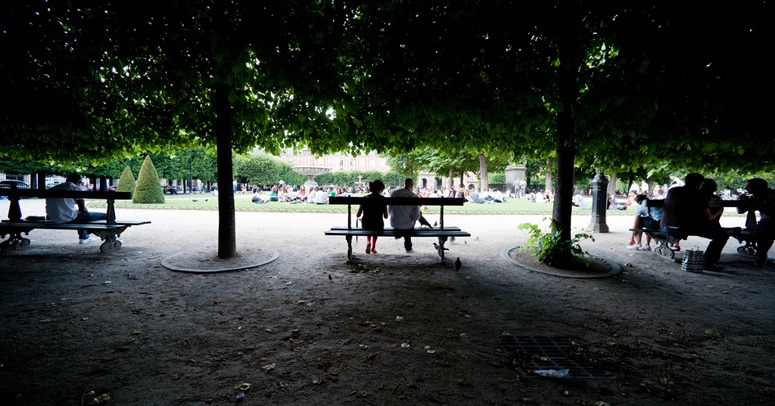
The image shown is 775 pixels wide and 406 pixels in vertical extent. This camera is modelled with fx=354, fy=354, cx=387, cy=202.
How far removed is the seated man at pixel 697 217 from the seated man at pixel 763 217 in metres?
1.32

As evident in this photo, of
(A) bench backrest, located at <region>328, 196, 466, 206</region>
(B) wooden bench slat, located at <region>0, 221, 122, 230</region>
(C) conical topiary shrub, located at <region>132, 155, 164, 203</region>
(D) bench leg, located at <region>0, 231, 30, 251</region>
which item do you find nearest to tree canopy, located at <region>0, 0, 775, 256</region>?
(A) bench backrest, located at <region>328, 196, 466, 206</region>

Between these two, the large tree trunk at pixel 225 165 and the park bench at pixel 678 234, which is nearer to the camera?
the large tree trunk at pixel 225 165

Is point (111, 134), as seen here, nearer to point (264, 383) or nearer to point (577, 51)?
point (264, 383)

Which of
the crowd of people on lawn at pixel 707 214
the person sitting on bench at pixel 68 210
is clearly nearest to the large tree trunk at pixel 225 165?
the person sitting on bench at pixel 68 210

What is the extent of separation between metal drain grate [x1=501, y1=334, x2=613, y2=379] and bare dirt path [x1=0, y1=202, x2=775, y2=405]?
28 millimetres

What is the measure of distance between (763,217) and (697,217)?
215 cm

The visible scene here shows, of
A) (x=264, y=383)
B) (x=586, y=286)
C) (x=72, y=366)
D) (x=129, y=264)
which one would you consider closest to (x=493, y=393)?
(x=264, y=383)

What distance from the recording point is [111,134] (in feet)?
24.9

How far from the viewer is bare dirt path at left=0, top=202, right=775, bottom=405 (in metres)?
2.72

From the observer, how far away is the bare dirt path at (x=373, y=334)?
8.92 feet

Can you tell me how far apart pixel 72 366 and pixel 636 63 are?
22.9ft

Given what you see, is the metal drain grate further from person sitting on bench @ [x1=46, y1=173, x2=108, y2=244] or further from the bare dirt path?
person sitting on bench @ [x1=46, y1=173, x2=108, y2=244]

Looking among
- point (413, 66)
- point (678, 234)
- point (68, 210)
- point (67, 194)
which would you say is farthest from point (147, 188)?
point (678, 234)

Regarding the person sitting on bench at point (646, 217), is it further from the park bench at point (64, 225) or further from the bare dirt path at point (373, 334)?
the park bench at point (64, 225)
